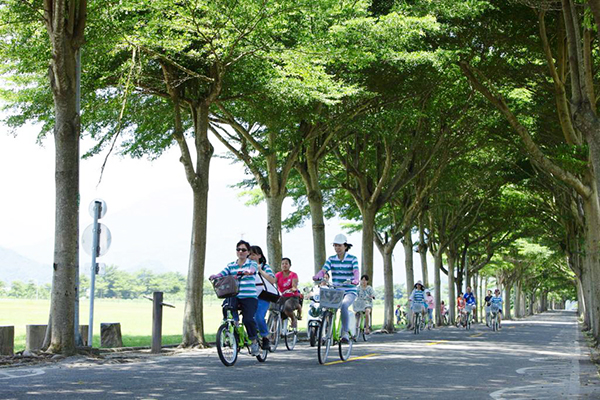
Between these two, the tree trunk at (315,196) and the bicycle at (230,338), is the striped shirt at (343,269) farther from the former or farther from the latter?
the tree trunk at (315,196)

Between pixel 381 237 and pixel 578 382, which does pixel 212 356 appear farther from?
pixel 381 237

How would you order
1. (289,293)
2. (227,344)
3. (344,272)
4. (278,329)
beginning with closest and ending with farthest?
(227,344), (344,272), (278,329), (289,293)

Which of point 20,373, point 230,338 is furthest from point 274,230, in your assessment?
point 20,373

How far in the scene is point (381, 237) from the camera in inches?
1495

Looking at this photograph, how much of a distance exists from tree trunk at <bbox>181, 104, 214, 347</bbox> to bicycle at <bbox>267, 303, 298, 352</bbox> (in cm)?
197

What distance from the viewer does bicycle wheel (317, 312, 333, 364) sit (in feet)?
41.1

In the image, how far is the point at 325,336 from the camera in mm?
12844

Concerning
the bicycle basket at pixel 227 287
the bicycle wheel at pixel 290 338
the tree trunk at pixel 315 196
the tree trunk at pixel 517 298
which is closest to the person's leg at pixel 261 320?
the bicycle basket at pixel 227 287

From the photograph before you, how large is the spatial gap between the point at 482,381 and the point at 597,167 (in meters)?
4.46

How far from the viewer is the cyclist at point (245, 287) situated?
12.3 m

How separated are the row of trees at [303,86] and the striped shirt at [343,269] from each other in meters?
4.28

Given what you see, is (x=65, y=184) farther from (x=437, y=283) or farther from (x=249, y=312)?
(x=437, y=283)

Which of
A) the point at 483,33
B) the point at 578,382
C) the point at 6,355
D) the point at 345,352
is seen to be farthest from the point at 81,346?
the point at 483,33

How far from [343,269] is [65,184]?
5.15 meters
